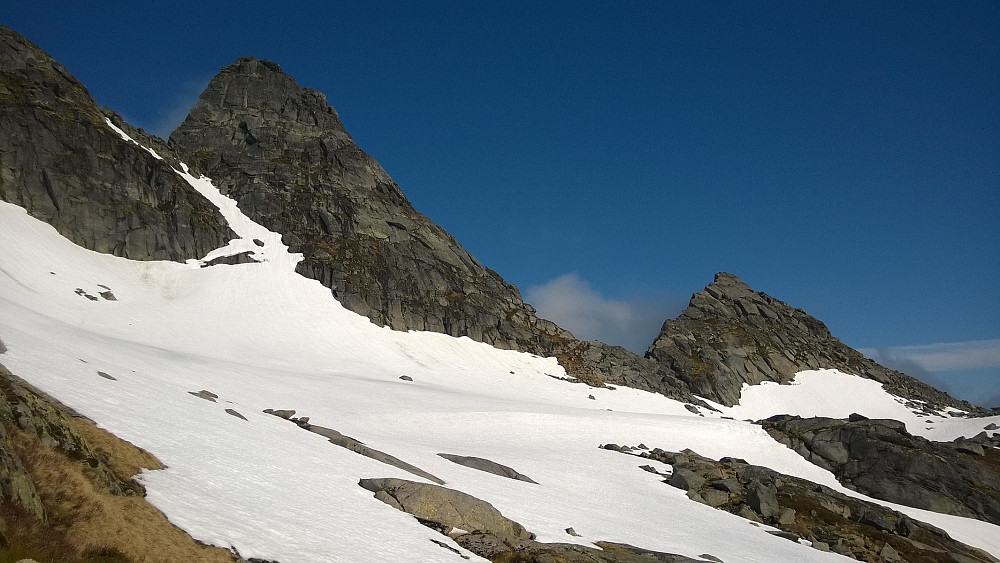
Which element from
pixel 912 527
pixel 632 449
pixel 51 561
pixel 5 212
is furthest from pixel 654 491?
pixel 5 212

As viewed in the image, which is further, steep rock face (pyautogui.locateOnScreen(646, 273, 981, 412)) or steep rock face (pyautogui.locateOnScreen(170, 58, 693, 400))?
steep rock face (pyautogui.locateOnScreen(646, 273, 981, 412))

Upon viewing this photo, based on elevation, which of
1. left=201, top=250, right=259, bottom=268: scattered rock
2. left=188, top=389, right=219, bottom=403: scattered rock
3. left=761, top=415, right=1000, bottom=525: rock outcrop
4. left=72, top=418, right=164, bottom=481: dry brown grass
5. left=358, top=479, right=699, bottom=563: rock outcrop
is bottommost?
left=358, top=479, right=699, bottom=563: rock outcrop

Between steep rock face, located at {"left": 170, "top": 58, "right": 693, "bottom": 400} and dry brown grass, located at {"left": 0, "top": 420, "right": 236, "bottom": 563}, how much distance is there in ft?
274

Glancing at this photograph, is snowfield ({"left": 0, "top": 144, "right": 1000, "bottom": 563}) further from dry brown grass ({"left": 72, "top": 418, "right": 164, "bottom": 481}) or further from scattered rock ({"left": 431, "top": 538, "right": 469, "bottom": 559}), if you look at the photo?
dry brown grass ({"left": 72, "top": 418, "right": 164, "bottom": 481})

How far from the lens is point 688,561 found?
1020 inches

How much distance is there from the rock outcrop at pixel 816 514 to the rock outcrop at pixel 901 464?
33.5ft

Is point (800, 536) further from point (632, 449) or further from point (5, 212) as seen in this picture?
point (5, 212)

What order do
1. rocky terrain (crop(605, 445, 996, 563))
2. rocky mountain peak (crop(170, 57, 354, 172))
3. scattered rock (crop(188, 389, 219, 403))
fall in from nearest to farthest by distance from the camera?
scattered rock (crop(188, 389, 219, 403)), rocky terrain (crop(605, 445, 996, 563)), rocky mountain peak (crop(170, 57, 354, 172))

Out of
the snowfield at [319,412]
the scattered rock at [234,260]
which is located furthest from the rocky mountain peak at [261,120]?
the scattered rock at [234,260]

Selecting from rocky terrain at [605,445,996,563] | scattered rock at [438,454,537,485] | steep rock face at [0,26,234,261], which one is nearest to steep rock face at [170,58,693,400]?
steep rock face at [0,26,234,261]

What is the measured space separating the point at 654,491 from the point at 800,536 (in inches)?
402

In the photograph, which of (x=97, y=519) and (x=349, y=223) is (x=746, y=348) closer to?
(x=349, y=223)

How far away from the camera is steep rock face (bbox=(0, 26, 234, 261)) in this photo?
84.6 meters

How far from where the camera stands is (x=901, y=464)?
2530 inches
